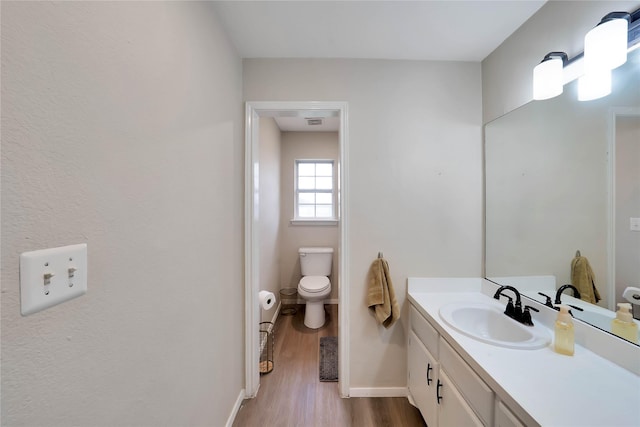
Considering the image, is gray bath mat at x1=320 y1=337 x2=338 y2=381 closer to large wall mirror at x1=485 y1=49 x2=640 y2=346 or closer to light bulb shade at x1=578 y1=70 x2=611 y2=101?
large wall mirror at x1=485 y1=49 x2=640 y2=346

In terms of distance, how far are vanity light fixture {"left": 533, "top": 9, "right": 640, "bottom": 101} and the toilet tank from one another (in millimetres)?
2421

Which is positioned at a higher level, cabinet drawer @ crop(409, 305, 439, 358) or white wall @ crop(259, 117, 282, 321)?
white wall @ crop(259, 117, 282, 321)

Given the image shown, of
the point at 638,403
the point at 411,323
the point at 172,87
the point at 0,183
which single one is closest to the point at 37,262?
the point at 0,183

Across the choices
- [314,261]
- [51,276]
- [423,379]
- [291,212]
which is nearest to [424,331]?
[423,379]

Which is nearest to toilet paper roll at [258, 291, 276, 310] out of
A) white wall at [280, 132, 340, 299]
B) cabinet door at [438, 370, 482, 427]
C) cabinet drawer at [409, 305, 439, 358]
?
cabinet drawer at [409, 305, 439, 358]

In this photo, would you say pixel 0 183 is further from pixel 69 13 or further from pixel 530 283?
pixel 530 283

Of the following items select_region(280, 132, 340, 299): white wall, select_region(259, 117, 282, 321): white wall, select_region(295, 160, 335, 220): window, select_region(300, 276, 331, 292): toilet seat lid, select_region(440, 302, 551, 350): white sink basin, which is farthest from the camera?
select_region(295, 160, 335, 220): window

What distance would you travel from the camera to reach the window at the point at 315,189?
3.38 meters

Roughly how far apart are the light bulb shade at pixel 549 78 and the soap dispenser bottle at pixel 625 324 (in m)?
1.02

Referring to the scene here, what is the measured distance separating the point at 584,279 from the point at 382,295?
3.26 feet

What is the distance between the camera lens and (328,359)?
2.06 metres

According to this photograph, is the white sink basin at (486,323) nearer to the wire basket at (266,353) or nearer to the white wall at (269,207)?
the wire basket at (266,353)

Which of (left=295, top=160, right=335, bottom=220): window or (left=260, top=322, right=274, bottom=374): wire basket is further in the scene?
(left=295, top=160, right=335, bottom=220): window

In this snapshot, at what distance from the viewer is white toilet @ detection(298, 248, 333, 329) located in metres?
2.52
